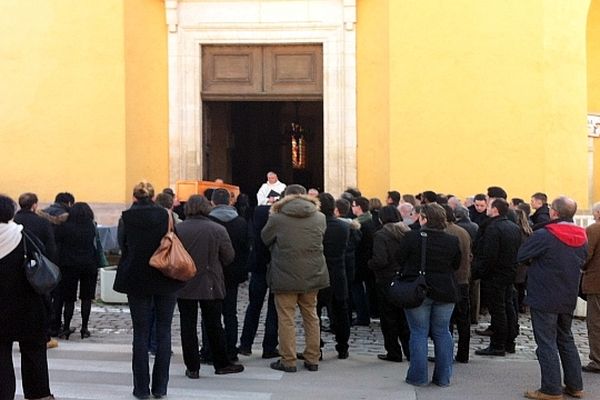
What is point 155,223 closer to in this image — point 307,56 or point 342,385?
point 342,385

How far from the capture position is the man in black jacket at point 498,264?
26.5 ft

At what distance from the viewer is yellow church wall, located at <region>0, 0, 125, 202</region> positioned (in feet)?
47.2

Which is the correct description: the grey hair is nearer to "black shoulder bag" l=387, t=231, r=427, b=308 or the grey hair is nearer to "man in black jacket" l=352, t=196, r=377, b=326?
"man in black jacket" l=352, t=196, r=377, b=326

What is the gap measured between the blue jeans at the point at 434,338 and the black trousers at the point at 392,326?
0.81m

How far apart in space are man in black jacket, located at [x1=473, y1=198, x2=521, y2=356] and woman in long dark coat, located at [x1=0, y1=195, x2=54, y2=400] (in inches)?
184

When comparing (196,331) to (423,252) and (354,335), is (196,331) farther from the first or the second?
(354,335)

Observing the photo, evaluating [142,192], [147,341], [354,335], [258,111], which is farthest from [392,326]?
[258,111]

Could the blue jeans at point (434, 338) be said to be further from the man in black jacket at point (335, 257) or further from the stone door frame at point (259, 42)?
the stone door frame at point (259, 42)

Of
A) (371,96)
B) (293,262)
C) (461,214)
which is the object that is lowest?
(293,262)

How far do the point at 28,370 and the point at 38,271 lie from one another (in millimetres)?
801

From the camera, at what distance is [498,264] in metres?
8.13

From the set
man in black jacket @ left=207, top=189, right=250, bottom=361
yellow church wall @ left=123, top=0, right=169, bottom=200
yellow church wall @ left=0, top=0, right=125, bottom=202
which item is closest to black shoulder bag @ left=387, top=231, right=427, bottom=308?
man in black jacket @ left=207, top=189, right=250, bottom=361

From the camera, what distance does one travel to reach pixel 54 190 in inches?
568

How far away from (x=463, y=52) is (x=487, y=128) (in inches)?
59.5
